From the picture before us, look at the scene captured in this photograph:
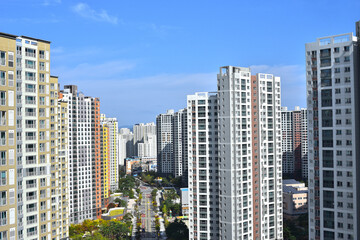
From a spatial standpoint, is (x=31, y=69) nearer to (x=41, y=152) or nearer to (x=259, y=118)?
(x=41, y=152)

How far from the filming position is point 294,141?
97.9m

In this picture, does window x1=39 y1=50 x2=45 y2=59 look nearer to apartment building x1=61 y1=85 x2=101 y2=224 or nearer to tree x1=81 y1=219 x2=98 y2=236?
apartment building x1=61 y1=85 x2=101 y2=224

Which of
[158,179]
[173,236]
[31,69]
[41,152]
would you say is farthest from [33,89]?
[158,179]

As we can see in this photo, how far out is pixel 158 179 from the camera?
120m

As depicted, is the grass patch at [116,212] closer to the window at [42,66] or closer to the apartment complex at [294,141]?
the window at [42,66]

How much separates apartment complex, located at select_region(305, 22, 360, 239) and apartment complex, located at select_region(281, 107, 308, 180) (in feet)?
215

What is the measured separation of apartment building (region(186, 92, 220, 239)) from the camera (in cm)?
4341

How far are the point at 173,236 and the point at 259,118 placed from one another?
24.9 m

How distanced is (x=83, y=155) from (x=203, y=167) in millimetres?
A: 28566

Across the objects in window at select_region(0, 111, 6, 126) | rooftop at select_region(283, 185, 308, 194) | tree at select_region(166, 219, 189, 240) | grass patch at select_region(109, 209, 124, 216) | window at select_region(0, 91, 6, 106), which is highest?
window at select_region(0, 91, 6, 106)

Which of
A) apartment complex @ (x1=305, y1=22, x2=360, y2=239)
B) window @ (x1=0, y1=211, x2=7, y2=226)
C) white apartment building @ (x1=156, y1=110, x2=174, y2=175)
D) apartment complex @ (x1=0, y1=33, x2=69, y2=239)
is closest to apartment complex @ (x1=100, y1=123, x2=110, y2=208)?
white apartment building @ (x1=156, y1=110, x2=174, y2=175)

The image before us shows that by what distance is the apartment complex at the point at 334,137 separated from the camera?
101 feet

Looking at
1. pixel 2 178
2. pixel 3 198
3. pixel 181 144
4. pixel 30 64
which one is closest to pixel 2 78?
pixel 2 178

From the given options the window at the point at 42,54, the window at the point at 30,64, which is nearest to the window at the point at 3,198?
the window at the point at 30,64
